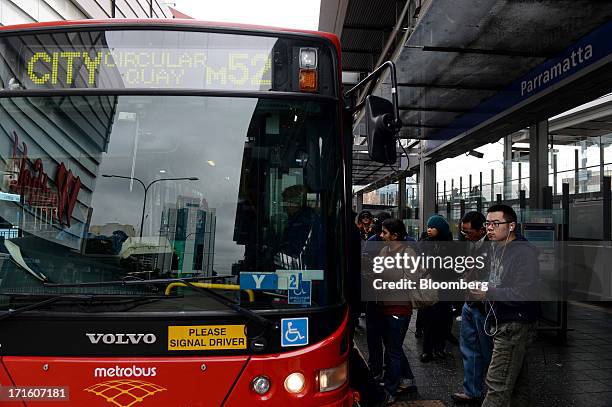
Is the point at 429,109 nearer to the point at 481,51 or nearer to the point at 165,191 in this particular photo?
the point at 481,51

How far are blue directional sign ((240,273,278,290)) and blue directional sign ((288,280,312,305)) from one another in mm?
103

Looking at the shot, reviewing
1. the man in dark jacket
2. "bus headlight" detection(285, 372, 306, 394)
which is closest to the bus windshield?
"bus headlight" detection(285, 372, 306, 394)

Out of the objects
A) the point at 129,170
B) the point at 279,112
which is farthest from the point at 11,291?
the point at 279,112

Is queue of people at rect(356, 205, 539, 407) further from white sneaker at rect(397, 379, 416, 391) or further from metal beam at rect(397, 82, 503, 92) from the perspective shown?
metal beam at rect(397, 82, 503, 92)

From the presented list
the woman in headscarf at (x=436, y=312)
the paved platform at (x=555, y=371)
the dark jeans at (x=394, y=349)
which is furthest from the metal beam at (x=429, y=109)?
the dark jeans at (x=394, y=349)

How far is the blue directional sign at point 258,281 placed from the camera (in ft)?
8.60

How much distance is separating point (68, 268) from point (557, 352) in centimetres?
620

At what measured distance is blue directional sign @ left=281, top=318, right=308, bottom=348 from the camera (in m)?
2.60

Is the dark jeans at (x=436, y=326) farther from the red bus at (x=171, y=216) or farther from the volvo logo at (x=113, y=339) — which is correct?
the volvo logo at (x=113, y=339)

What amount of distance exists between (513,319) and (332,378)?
5.28ft

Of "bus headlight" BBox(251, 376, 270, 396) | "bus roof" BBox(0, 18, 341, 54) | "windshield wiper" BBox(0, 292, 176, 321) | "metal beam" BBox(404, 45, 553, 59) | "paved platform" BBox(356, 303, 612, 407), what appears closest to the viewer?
"windshield wiper" BBox(0, 292, 176, 321)

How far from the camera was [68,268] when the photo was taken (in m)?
2.59

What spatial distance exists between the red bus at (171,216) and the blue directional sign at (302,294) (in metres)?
0.01

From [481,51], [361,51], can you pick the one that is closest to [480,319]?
[481,51]
